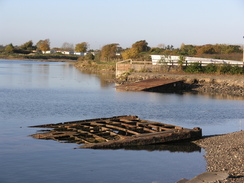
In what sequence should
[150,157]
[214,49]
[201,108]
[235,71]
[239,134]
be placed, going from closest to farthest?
1. [150,157]
2. [239,134]
3. [201,108]
4. [235,71]
5. [214,49]

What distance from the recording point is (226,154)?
14.0m

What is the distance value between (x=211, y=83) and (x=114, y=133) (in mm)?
28216

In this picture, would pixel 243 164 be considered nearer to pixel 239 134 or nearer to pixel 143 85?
pixel 239 134

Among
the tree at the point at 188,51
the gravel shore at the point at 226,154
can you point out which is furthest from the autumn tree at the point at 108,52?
the gravel shore at the point at 226,154

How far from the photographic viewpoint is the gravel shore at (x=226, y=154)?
39.0ft

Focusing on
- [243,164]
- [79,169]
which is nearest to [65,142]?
[79,169]

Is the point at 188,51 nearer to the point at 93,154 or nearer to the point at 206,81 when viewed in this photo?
the point at 206,81

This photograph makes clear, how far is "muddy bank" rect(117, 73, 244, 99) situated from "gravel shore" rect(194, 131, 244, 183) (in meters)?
21.7

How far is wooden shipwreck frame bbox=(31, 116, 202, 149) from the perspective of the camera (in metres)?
15.9

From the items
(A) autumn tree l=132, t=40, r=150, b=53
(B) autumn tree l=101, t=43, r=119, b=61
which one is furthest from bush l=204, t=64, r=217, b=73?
(A) autumn tree l=132, t=40, r=150, b=53

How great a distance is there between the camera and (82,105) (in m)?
29.0

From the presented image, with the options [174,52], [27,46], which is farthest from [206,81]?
[27,46]

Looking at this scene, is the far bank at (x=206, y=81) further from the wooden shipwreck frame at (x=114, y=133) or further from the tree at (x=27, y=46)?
the tree at (x=27, y=46)

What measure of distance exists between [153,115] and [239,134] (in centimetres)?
797
